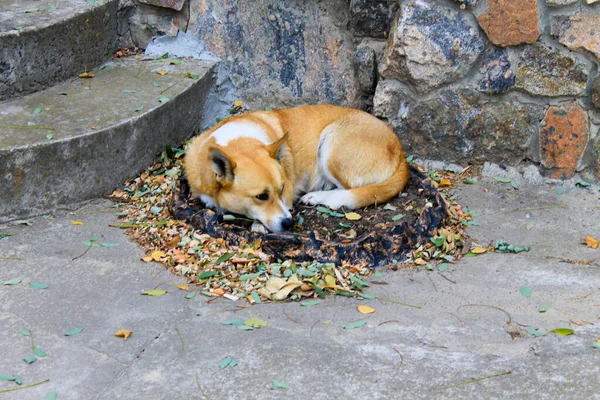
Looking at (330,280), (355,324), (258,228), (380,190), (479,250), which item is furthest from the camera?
(380,190)

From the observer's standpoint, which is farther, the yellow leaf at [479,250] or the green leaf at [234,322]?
the yellow leaf at [479,250]

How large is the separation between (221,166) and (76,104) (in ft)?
4.55

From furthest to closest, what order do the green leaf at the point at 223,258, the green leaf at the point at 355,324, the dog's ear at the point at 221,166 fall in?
the dog's ear at the point at 221,166, the green leaf at the point at 223,258, the green leaf at the point at 355,324

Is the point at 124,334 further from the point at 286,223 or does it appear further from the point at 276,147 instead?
the point at 276,147

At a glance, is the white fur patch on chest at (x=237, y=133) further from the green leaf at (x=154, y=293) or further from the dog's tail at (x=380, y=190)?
the green leaf at (x=154, y=293)

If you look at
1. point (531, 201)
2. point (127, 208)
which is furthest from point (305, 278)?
point (531, 201)

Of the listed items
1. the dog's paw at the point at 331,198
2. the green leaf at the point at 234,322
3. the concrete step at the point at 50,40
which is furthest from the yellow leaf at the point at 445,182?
the concrete step at the point at 50,40

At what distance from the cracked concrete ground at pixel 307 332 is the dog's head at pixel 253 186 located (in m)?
0.64

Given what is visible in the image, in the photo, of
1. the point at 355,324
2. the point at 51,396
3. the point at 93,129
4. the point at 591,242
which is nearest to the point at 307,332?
the point at 355,324

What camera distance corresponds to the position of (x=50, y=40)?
5082 millimetres

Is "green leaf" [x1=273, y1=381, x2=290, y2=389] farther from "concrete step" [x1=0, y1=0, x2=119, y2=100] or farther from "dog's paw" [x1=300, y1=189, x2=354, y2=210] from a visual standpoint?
"concrete step" [x1=0, y1=0, x2=119, y2=100]

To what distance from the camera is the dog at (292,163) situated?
432 centimetres

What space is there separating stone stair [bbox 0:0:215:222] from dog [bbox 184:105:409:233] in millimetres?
463

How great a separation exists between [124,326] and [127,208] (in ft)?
4.71
